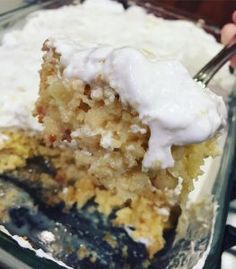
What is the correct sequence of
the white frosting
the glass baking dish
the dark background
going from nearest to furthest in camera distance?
the glass baking dish, the white frosting, the dark background

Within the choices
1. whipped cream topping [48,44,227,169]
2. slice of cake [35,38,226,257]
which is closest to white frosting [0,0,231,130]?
slice of cake [35,38,226,257]

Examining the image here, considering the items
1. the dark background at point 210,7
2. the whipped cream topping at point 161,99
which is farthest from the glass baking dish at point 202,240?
the dark background at point 210,7

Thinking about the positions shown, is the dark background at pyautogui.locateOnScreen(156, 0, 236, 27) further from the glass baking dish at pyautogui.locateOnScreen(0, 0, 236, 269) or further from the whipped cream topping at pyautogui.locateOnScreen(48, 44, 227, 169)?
the whipped cream topping at pyautogui.locateOnScreen(48, 44, 227, 169)

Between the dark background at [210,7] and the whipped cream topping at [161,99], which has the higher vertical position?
the whipped cream topping at [161,99]

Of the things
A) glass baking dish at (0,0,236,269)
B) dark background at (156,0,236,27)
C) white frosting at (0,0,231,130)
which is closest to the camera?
glass baking dish at (0,0,236,269)

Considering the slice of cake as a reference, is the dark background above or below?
below

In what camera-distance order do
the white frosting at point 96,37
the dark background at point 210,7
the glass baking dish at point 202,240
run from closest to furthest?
the glass baking dish at point 202,240 → the white frosting at point 96,37 → the dark background at point 210,7

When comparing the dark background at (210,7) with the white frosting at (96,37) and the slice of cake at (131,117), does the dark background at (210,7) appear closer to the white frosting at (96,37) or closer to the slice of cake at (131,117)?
the white frosting at (96,37)
